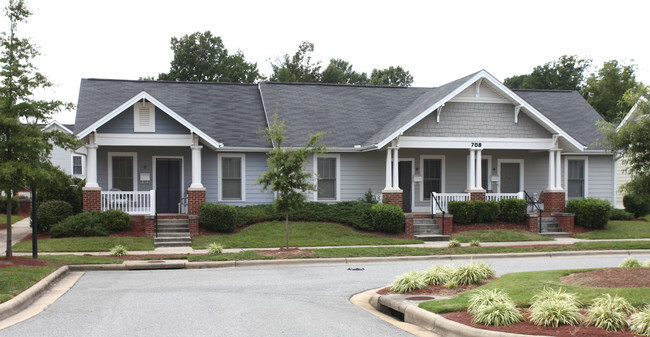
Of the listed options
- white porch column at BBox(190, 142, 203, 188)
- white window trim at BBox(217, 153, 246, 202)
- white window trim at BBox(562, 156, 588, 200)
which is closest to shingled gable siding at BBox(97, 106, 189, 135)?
white porch column at BBox(190, 142, 203, 188)

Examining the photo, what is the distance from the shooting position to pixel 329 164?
25.9m

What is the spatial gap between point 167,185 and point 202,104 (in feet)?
15.3

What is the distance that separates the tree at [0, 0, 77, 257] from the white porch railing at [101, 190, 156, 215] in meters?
7.17

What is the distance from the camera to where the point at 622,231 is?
24578 millimetres

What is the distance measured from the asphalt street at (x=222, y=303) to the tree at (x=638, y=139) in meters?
3.82

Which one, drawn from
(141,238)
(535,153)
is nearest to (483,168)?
(535,153)

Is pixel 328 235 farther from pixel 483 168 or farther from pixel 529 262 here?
pixel 483 168

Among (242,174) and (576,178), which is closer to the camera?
(242,174)

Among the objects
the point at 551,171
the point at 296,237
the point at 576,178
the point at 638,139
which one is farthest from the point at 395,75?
the point at 638,139

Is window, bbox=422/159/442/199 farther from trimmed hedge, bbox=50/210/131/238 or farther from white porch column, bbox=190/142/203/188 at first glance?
trimmed hedge, bbox=50/210/131/238

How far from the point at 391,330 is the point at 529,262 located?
9806 millimetres

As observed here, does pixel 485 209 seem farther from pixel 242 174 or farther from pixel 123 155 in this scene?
pixel 123 155

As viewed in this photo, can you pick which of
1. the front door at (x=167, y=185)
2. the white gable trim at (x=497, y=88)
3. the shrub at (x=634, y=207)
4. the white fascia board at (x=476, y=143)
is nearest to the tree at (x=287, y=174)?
the white gable trim at (x=497, y=88)

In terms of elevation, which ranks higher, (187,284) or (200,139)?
(200,139)
